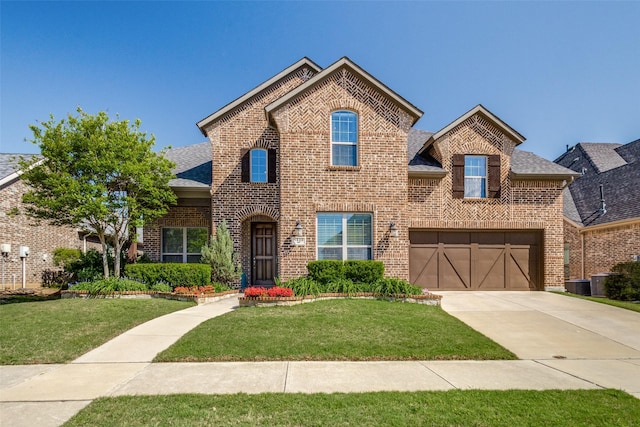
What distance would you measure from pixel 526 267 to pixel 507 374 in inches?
419

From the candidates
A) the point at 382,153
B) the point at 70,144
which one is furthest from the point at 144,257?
the point at 382,153

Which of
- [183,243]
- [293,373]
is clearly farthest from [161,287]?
[293,373]

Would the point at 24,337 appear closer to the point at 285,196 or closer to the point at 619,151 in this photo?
the point at 285,196

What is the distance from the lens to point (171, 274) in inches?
488

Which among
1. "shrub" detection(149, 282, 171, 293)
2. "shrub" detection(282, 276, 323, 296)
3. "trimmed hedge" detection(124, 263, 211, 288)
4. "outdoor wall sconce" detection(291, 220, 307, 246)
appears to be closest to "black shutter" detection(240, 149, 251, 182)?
"outdoor wall sconce" detection(291, 220, 307, 246)

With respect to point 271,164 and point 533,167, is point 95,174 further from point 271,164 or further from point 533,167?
point 533,167

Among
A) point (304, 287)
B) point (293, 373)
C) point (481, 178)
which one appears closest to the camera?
point (293, 373)

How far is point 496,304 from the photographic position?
11492 mm

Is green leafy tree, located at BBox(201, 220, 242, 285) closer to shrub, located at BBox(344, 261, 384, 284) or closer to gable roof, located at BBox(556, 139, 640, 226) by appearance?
shrub, located at BBox(344, 261, 384, 284)

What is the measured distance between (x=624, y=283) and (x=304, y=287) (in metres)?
11.1

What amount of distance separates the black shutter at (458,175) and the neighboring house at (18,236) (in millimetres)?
17814

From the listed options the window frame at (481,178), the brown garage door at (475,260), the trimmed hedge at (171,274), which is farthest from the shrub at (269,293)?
the window frame at (481,178)

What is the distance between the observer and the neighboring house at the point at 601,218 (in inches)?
607

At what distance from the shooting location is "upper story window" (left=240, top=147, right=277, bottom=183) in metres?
14.2
